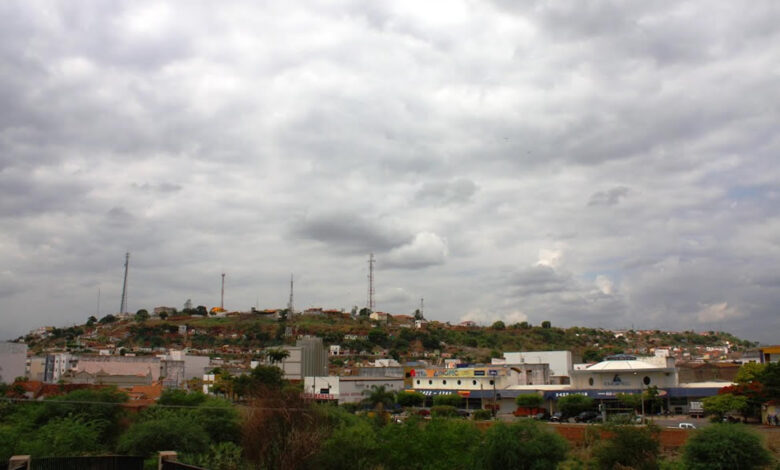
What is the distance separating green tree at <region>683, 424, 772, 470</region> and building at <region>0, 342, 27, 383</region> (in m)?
85.0

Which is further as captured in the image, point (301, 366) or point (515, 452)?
point (301, 366)

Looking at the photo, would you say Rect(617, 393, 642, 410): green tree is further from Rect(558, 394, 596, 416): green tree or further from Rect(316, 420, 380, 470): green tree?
Rect(316, 420, 380, 470): green tree

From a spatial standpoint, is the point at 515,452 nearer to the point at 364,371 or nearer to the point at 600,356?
the point at 364,371

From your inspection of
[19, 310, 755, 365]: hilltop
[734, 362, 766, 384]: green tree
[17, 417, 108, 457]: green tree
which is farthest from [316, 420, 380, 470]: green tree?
[19, 310, 755, 365]: hilltop

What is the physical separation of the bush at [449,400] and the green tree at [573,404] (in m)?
15.0

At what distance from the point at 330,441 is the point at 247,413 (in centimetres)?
1020

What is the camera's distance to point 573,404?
206 ft

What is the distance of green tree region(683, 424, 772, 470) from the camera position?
95.4 ft

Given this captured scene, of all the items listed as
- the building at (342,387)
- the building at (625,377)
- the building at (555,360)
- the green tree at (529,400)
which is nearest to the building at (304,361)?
the building at (342,387)

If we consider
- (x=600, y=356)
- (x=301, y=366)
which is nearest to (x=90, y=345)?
(x=301, y=366)

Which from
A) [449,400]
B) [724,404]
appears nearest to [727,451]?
[724,404]

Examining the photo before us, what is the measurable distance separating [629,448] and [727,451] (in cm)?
548

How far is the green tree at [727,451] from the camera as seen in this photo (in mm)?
29084

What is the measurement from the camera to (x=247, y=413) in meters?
37.8
